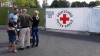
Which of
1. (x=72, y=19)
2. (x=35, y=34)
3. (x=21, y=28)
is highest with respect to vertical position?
(x=21, y=28)

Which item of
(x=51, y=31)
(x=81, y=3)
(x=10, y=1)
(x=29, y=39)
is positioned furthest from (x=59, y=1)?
(x=29, y=39)

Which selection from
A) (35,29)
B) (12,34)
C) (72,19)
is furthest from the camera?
(72,19)

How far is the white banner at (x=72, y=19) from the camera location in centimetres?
1748

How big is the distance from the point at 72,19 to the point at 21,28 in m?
7.57

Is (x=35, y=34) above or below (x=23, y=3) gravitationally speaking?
below

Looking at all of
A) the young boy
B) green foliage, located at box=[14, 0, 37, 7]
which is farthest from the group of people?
green foliage, located at box=[14, 0, 37, 7]

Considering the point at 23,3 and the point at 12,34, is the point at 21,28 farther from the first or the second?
the point at 23,3

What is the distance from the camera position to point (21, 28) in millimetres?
10906

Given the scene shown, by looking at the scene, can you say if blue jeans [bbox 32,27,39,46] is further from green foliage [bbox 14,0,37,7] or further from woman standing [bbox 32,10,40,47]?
green foliage [bbox 14,0,37,7]

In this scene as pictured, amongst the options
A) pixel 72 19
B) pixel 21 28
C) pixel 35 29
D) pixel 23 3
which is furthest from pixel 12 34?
pixel 23 3

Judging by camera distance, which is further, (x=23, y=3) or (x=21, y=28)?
(x=23, y=3)

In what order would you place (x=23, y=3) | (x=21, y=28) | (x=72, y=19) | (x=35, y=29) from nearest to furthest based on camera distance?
(x=21, y=28) → (x=35, y=29) → (x=72, y=19) → (x=23, y=3)

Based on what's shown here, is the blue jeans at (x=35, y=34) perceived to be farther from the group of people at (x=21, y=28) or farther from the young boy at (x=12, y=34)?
the young boy at (x=12, y=34)

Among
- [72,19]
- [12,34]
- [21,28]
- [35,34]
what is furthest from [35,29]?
[72,19]
